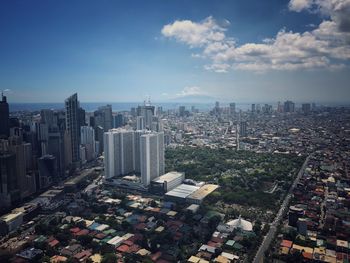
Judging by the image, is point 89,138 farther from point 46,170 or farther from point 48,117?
point 46,170

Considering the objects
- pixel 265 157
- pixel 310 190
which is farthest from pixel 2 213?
pixel 265 157

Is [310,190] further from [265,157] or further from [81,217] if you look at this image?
[81,217]

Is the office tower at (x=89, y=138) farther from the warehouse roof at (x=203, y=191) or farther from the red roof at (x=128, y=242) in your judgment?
the red roof at (x=128, y=242)

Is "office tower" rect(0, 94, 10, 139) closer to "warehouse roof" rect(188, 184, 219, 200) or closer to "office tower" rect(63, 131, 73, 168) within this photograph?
"office tower" rect(63, 131, 73, 168)

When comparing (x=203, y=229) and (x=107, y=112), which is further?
(x=107, y=112)

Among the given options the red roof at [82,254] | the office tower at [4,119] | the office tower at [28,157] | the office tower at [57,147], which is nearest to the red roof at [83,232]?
the red roof at [82,254]

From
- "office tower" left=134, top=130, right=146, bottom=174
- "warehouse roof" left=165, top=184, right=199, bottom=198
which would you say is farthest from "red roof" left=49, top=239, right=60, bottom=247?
"office tower" left=134, top=130, right=146, bottom=174
